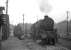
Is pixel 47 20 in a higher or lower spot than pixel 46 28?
higher

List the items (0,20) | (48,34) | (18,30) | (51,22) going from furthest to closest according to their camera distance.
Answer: (18,30) → (51,22) → (48,34) → (0,20)

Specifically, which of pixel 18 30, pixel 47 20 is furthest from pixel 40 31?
pixel 18 30

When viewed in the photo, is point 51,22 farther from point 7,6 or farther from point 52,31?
point 7,6

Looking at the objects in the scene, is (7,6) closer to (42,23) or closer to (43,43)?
(42,23)

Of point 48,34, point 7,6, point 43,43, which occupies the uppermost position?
point 7,6

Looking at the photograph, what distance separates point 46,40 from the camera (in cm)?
1503

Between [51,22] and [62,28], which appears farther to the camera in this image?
[62,28]

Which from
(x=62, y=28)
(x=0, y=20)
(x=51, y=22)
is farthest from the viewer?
(x=62, y=28)

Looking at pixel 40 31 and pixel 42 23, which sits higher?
pixel 42 23

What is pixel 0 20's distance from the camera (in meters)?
11.6

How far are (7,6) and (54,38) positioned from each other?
41.9ft

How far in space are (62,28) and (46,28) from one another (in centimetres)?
4015

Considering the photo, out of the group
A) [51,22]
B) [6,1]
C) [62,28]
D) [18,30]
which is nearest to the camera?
[51,22]

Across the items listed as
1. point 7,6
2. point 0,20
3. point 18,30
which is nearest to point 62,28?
point 18,30
